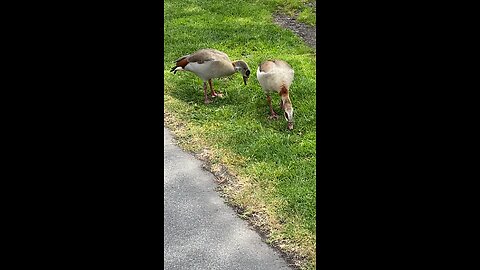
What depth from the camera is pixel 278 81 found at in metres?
6.07

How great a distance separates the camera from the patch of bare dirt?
9.82 m

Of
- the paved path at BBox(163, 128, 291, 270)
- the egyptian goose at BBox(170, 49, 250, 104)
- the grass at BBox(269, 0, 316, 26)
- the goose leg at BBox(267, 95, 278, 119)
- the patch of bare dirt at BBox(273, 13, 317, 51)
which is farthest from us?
the grass at BBox(269, 0, 316, 26)

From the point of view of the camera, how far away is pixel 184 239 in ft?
12.1

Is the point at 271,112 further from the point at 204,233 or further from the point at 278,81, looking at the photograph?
the point at 204,233

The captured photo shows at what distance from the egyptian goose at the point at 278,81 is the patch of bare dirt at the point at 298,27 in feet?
10.8

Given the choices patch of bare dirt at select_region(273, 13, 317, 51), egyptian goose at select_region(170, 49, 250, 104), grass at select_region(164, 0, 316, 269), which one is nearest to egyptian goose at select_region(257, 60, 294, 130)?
grass at select_region(164, 0, 316, 269)

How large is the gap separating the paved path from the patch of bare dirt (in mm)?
5459

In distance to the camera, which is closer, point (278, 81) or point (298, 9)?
point (278, 81)

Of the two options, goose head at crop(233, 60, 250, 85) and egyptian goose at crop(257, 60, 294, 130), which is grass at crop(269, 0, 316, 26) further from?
egyptian goose at crop(257, 60, 294, 130)

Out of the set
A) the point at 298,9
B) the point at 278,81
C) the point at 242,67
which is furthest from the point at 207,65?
the point at 298,9

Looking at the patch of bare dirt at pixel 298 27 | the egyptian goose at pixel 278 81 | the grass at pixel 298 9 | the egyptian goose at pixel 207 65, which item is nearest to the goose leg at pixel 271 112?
the egyptian goose at pixel 278 81

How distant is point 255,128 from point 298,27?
507cm
